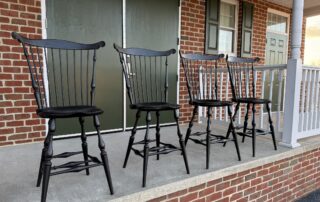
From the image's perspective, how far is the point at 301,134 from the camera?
301 centimetres

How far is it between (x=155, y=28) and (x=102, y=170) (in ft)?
7.62

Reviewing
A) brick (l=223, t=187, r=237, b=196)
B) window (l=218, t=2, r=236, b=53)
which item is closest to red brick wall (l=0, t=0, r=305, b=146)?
brick (l=223, t=187, r=237, b=196)

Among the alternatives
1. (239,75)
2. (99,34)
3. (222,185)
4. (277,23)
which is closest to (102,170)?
(222,185)

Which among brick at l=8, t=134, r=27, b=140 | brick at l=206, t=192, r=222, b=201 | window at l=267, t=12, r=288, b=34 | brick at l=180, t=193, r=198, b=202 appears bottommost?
brick at l=206, t=192, r=222, b=201

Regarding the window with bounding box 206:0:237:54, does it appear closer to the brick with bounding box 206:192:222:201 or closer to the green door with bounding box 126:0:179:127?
the green door with bounding box 126:0:179:127

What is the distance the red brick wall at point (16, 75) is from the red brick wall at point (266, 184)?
6.22 feet

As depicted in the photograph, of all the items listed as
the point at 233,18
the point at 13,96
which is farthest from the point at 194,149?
the point at 233,18

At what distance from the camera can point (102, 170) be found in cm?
209

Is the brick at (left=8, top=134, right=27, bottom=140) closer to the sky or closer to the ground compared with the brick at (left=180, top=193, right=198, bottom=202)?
closer to the sky

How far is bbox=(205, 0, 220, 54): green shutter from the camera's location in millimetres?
4219

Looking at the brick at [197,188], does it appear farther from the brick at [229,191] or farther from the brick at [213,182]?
the brick at [229,191]

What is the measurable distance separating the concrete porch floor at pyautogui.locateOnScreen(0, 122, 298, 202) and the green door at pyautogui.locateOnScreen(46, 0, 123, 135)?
1.27 feet

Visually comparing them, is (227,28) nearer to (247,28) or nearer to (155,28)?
(247,28)

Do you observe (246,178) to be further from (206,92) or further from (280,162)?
(206,92)
